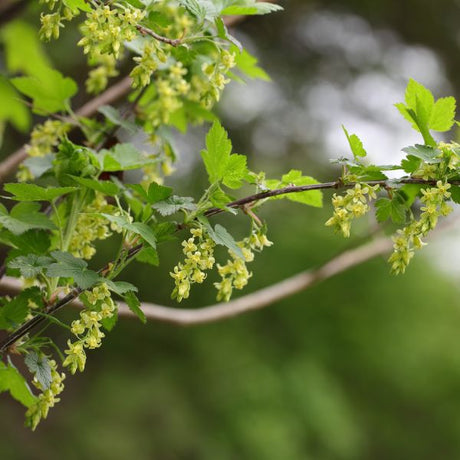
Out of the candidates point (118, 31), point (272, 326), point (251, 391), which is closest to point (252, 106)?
point (272, 326)

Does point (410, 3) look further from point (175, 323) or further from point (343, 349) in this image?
point (175, 323)

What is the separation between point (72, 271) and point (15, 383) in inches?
6.7

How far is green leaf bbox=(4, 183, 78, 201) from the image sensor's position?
645 mm

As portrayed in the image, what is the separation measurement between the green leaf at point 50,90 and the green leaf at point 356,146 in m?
0.43

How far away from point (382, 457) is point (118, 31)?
15.9ft

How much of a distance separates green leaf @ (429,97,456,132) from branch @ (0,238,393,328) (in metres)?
0.46

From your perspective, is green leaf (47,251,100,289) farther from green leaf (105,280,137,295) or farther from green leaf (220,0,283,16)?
green leaf (220,0,283,16)

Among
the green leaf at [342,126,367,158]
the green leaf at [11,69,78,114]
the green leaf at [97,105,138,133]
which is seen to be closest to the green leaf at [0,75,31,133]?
the green leaf at [11,69,78,114]

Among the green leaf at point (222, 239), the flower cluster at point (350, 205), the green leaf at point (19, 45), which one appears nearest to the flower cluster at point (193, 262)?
the green leaf at point (222, 239)

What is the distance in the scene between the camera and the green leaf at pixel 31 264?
631mm

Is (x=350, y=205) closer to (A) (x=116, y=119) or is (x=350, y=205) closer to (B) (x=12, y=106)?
(A) (x=116, y=119)

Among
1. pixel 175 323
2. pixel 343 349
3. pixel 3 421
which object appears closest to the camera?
pixel 175 323

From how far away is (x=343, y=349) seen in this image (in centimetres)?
472

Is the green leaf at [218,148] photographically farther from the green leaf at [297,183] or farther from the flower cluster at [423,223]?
the flower cluster at [423,223]
